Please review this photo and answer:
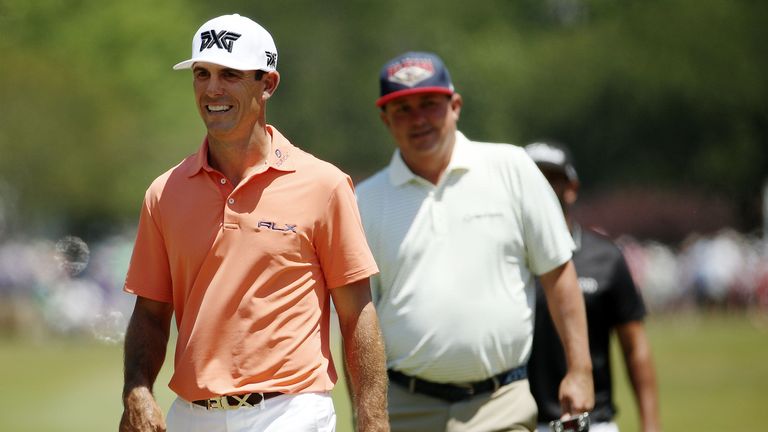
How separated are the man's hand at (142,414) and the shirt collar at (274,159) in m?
0.87

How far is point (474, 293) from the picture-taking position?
655 centimetres

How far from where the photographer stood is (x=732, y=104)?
192ft

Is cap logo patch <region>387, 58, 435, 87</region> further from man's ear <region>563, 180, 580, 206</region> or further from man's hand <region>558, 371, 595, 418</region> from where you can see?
man's hand <region>558, 371, 595, 418</region>

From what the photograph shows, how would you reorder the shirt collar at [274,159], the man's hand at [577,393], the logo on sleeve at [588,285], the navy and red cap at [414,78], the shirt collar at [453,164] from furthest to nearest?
the logo on sleeve at [588,285], the navy and red cap at [414,78], the shirt collar at [453,164], the man's hand at [577,393], the shirt collar at [274,159]

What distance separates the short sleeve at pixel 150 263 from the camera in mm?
5348

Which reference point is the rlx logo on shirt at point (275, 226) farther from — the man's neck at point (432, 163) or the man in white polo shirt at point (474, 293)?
the man's neck at point (432, 163)

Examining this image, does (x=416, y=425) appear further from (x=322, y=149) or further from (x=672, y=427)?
(x=322, y=149)

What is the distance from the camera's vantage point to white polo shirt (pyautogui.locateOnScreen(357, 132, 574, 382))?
655 centimetres

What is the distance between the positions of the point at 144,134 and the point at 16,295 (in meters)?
21.0

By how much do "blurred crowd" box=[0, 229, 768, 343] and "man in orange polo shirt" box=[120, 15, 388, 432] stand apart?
26293 millimetres

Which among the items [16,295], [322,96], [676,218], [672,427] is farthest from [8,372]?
[322,96]

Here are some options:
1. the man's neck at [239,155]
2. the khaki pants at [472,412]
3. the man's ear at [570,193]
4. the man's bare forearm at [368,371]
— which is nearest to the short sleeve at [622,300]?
the man's ear at [570,193]

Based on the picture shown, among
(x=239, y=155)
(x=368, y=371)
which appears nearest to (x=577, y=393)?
(x=368, y=371)

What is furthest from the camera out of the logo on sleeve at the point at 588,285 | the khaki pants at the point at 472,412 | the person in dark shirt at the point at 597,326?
the logo on sleeve at the point at 588,285
